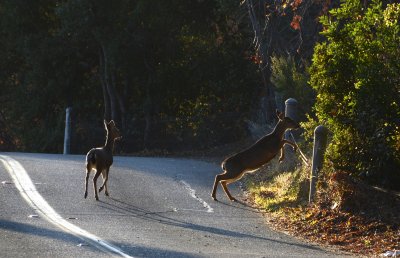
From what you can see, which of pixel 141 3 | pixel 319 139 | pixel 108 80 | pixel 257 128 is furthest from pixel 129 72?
pixel 319 139

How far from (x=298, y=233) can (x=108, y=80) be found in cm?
2058

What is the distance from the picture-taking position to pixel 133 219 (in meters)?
13.6

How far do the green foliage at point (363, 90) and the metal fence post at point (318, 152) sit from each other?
0.53ft

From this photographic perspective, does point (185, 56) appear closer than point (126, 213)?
No

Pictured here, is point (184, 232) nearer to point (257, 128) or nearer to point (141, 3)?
point (257, 128)

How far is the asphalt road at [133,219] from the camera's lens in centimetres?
1098

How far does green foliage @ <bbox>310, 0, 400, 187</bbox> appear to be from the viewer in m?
13.4

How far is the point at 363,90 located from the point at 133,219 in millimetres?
3918

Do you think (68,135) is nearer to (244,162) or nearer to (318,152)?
(244,162)

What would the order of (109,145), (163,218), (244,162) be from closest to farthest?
(163,218)
(244,162)
(109,145)

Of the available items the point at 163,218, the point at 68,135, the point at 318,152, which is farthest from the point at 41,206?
the point at 68,135

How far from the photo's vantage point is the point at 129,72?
3219 cm

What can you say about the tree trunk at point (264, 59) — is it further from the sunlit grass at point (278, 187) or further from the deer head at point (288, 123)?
the deer head at point (288, 123)

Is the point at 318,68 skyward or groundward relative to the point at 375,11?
groundward
